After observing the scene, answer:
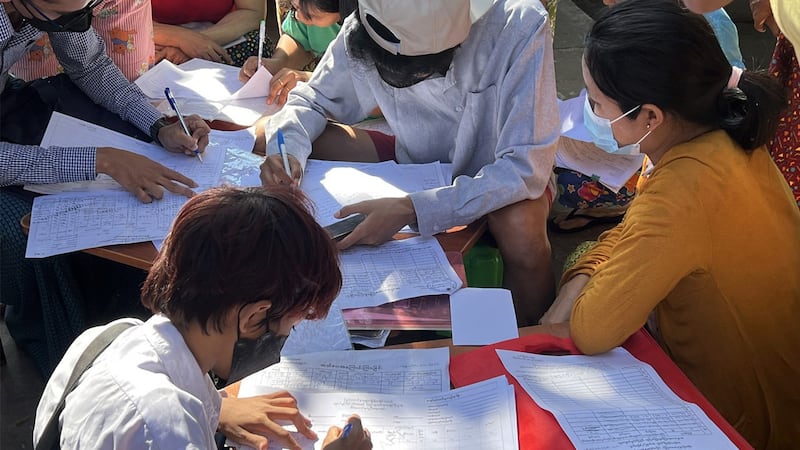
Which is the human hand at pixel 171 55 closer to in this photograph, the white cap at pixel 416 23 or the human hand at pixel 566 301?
the white cap at pixel 416 23

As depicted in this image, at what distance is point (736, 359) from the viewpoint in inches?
64.1

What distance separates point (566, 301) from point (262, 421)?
2.62 ft

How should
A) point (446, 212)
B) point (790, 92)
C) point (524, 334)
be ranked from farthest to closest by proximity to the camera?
1. point (790, 92)
2. point (446, 212)
3. point (524, 334)

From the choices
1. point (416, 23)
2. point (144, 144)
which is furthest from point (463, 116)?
point (144, 144)

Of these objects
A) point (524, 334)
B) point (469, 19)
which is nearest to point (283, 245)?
point (524, 334)

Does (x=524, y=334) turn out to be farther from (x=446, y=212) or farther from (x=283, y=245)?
(x=283, y=245)

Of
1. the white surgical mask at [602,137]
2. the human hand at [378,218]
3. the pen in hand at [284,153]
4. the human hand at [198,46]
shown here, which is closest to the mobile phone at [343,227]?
the human hand at [378,218]

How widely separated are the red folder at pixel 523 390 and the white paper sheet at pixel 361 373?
4cm

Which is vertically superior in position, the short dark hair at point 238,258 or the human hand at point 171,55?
the short dark hair at point 238,258

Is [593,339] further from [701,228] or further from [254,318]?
[254,318]

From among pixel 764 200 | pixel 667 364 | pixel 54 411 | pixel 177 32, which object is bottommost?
pixel 177 32

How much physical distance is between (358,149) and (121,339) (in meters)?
1.29

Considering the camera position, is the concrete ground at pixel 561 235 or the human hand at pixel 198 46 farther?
the human hand at pixel 198 46

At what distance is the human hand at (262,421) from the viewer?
4.25 feet
